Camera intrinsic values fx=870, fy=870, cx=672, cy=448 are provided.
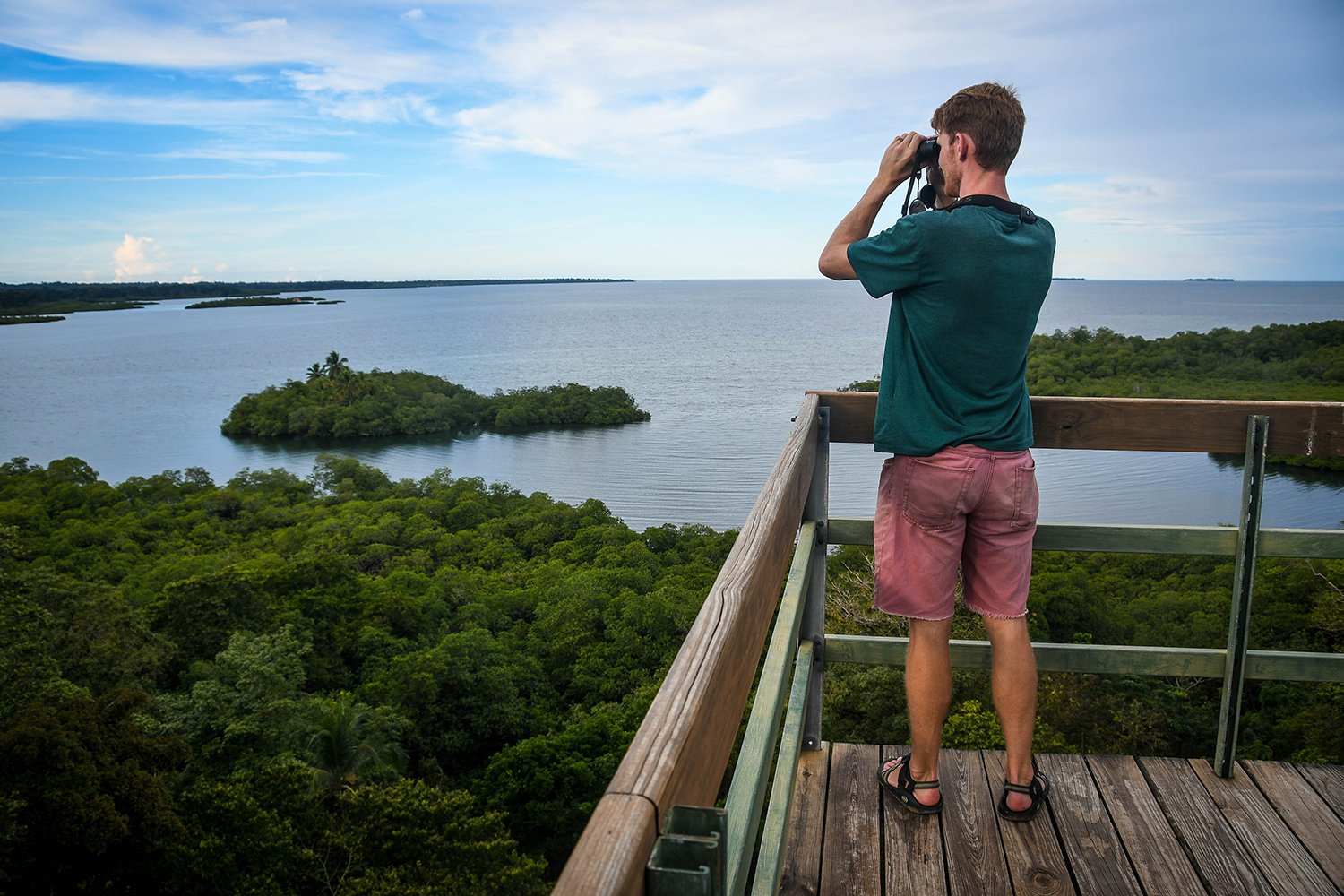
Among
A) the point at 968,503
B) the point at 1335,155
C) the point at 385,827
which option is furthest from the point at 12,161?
the point at 1335,155


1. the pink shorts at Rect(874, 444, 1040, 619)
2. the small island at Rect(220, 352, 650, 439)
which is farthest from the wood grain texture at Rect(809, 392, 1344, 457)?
the small island at Rect(220, 352, 650, 439)

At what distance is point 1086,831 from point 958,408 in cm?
104

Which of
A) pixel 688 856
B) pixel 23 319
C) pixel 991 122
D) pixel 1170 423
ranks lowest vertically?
pixel 23 319

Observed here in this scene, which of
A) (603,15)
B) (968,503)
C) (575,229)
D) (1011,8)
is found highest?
(603,15)

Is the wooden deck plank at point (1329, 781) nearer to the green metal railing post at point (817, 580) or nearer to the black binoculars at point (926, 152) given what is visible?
the green metal railing post at point (817, 580)

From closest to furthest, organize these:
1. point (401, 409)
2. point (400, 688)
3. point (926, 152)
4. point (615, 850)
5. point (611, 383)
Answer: point (615, 850) → point (926, 152) → point (400, 688) → point (401, 409) → point (611, 383)

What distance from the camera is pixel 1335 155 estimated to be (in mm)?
59781

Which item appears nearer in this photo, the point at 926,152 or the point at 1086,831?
the point at 926,152

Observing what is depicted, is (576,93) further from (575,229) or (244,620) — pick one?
(244,620)

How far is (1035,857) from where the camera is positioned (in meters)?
1.88

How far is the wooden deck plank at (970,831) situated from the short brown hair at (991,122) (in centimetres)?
144

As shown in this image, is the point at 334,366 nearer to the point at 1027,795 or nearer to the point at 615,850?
the point at 1027,795

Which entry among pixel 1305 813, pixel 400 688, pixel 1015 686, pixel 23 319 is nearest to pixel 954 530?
pixel 1015 686

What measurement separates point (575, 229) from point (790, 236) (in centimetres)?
4697
